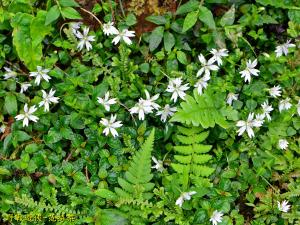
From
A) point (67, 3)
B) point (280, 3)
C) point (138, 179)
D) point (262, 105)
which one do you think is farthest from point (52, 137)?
point (280, 3)

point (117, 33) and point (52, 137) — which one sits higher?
point (117, 33)

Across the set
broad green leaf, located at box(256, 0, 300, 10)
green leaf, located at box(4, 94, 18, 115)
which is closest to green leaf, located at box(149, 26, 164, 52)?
broad green leaf, located at box(256, 0, 300, 10)

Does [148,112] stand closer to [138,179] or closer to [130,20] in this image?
[138,179]

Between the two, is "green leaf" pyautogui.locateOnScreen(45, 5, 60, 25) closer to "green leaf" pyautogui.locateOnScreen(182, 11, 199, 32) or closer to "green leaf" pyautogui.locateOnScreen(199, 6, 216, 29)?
"green leaf" pyautogui.locateOnScreen(182, 11, 199, 32)

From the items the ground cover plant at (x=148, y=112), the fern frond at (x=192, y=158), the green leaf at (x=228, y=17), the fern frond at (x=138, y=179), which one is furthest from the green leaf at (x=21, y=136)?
the green leaf at (x=228, y=17)

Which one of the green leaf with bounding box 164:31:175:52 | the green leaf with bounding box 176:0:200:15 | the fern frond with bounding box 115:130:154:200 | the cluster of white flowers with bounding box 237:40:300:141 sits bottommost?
the fern frond with bounding box 115:130:154:200

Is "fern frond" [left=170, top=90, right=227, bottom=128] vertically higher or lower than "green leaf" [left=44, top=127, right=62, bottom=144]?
higher
